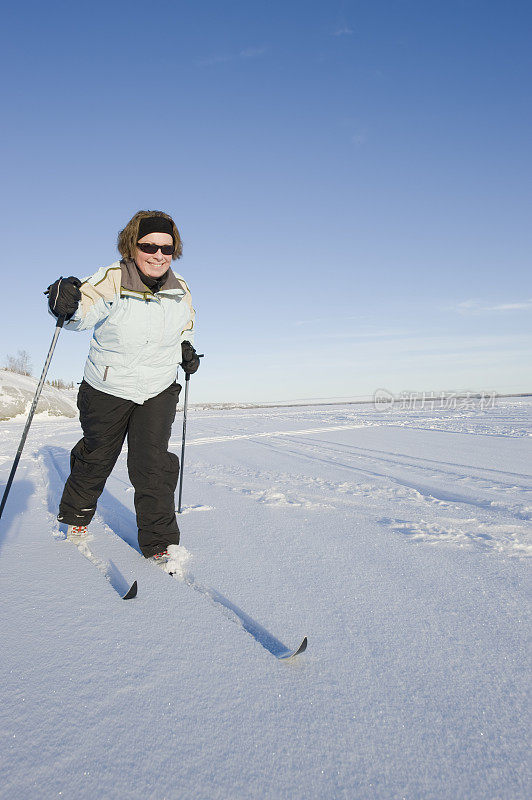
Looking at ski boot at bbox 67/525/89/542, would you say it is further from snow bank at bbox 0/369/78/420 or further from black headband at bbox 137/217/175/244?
snow bank at bbox 0/369/78/420

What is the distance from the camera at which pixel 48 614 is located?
151 centimetres

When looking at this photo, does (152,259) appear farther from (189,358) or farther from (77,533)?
(77,533)

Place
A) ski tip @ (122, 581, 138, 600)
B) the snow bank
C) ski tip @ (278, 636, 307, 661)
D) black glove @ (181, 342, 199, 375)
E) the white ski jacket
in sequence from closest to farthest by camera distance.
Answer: ski tip @ (278, 636, 307, 661) < ski tip @ (122, 581, 138, 600) < the white ski jacket < black glove @ (181, 342, 199, 375) < the snow bank

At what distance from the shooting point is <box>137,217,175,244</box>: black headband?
7.48 ft

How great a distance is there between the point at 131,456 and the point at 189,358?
29.0 inches

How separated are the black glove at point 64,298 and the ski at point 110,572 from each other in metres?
1.21

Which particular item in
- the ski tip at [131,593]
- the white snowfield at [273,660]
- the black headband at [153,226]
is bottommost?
the ski tip at [131,593]

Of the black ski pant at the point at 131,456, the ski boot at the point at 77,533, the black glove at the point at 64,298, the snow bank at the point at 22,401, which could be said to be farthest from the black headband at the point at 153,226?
the snow bank at the point at 22,401

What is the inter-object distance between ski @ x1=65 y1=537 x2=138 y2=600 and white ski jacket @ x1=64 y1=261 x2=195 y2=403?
827 mm

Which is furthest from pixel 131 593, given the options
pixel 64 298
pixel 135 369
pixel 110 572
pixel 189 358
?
pixel 189 358

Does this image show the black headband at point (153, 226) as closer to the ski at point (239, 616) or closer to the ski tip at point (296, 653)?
the ski at point (239, 616)

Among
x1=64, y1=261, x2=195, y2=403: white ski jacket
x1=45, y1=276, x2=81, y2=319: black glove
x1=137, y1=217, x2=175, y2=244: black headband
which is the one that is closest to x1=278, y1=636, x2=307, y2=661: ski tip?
x1=64, y1=261, x2=195, y2=403: white ski jacket

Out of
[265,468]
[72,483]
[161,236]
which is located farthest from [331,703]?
[265,468]

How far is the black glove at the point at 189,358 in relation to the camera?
2746 mm
